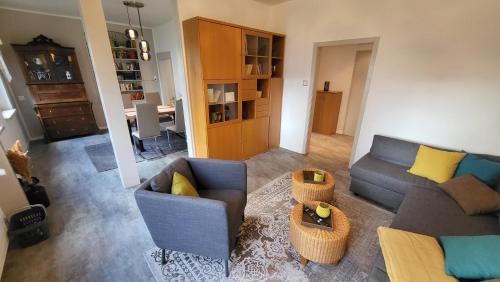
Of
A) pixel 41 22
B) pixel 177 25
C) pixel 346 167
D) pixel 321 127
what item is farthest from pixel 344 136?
pixel 41 22

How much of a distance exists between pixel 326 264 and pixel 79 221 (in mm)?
2602

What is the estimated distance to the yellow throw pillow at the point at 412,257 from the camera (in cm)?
108

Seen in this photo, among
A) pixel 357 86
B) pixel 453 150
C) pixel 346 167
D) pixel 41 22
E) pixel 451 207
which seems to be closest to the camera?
pixel 451 207

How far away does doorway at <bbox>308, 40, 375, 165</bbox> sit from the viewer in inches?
182

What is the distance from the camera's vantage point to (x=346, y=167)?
343 cm

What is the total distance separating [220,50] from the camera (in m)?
2.82

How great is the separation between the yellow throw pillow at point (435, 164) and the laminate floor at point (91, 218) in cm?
115

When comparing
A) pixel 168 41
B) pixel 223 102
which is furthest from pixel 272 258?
pixel 168 41

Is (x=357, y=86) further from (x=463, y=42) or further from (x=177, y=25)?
(x=177, y=25)

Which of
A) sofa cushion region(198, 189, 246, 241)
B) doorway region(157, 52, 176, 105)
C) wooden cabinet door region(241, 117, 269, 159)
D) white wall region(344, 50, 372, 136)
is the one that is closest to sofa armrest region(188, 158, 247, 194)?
sofa cushion region(198, 189, 246, 241)

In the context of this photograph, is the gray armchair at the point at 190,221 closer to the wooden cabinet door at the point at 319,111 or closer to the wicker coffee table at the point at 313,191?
the wicker coffee table at the point at 313,191

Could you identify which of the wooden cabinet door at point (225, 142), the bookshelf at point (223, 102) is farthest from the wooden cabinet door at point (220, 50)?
the wooden cabinet door at point (225, 142)

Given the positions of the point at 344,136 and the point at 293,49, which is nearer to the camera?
the point at 293,49

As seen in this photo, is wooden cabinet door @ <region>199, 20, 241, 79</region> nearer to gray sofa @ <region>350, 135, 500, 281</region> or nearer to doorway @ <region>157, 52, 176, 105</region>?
gray sofa @ <region>350, 135, 500, 281</region>
